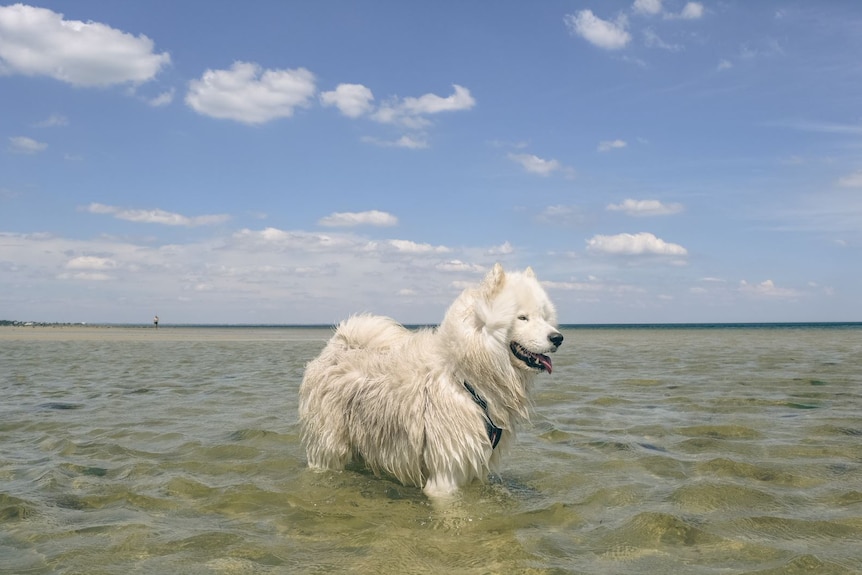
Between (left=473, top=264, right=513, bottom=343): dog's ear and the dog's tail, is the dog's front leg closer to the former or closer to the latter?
(left=473, top=264, right=513, bottom=343): dog's ear

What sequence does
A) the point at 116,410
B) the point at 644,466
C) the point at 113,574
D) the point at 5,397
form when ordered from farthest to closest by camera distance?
1. the point at 5,397
2. the point at 116,410
3. the point at 644,466
4. the point at 113,574

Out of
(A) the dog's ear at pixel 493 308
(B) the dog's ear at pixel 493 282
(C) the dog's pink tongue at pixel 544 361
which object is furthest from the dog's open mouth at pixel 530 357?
(B) the dog's ear at pixel 493 282

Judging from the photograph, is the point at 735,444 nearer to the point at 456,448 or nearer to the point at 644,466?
the point at 644,466

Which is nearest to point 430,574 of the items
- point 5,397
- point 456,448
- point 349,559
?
point 349,559

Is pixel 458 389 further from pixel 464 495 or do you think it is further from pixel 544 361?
pixel 464 495

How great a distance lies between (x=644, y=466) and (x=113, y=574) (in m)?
4.70

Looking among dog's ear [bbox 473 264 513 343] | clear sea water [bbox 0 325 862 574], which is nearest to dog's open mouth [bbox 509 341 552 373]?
dog's ear [bbox 473 264 513 343]

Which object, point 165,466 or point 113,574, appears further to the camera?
point 165,466

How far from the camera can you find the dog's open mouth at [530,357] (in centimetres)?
500

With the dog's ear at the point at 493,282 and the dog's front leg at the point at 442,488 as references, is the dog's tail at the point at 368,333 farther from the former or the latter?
the dog's front leg at the point at 442,488

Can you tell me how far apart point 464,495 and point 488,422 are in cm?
63

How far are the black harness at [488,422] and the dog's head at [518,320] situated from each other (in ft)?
1.34

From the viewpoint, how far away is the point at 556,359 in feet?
58.0

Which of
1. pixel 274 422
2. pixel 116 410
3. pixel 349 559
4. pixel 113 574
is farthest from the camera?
pixel 116 410
